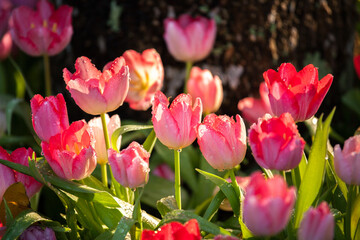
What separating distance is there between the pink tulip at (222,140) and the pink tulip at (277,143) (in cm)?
7

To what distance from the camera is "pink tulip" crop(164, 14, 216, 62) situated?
144 cm

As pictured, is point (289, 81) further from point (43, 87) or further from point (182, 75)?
point (43, 87)

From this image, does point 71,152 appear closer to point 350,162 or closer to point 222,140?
point 222,140

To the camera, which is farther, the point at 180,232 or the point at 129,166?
the point at 129,166

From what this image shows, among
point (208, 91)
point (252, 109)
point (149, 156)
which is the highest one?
point (149, 156)

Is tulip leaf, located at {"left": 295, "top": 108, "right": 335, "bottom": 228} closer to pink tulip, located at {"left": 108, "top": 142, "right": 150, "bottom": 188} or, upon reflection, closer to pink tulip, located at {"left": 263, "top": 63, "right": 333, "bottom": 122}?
pink tulip, located at {"left": 263, "top": 63, "right": 333, "bottom": 122}

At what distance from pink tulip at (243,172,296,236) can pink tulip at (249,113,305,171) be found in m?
0.11

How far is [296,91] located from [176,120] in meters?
0.17

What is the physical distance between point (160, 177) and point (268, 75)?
2.28 ft

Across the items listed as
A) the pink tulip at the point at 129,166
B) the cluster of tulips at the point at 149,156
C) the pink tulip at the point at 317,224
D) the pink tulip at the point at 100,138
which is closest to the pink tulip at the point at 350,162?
the cluster of tulips at the point at 149,156

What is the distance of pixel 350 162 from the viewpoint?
0.68 metres

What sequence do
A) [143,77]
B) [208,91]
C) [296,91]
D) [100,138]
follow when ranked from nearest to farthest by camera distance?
1. [296,91]
2. [100,138]
3. [143,77]
4. [208,91]

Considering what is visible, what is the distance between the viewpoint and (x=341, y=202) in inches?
33.8

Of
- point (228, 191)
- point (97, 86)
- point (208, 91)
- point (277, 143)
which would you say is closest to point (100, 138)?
point (97, 86)
